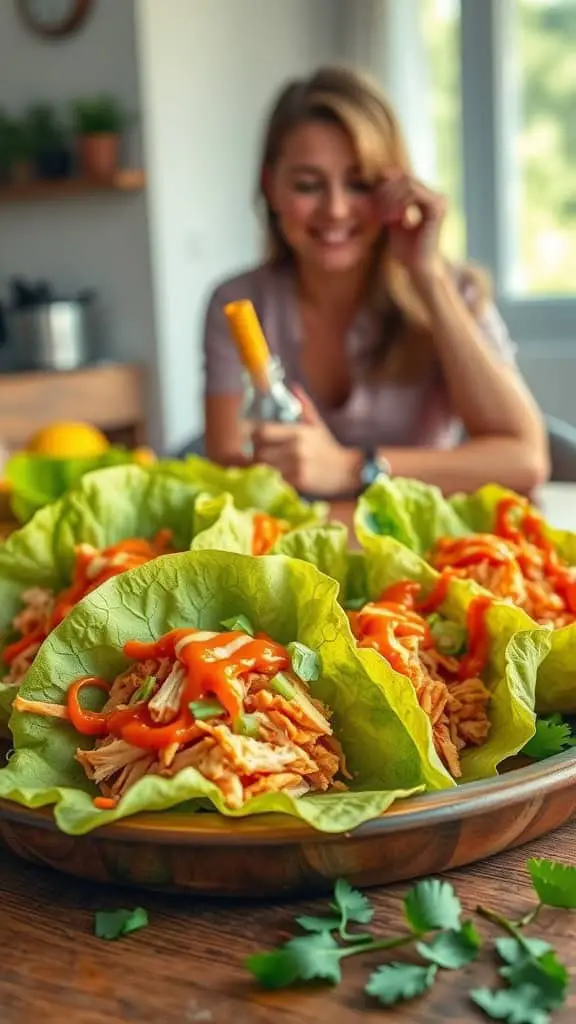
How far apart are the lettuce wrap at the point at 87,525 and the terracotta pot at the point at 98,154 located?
8.98ft

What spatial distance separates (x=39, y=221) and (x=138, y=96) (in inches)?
22.3

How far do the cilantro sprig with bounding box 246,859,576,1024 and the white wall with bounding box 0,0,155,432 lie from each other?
11.2 ft

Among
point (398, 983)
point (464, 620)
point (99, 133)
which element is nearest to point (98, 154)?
point (99, 133)

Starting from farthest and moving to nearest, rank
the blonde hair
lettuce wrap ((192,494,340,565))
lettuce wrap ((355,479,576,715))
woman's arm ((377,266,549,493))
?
1. the blonde hair
2. woman's arm ((377,266,549,493))
3. lettuce wrap ((355,479,576,715))
4. lettuce wrap ((192,494,340,565))

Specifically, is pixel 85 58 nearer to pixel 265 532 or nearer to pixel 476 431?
pixel 476 431

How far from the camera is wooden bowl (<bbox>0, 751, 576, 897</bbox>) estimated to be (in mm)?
672

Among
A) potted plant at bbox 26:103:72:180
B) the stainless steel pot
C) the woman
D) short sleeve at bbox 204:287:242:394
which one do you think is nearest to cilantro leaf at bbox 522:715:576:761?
the woman

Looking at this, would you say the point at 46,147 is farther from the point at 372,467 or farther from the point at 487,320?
the point at 372,467

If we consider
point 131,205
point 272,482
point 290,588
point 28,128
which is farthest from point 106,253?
point 290,588

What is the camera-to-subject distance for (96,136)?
12.3 ft

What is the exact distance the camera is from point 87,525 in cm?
119

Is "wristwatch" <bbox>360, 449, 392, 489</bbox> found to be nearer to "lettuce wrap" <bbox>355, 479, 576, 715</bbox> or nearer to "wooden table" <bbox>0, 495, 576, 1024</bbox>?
"lettuce wrap" <bbox>355, 479, 576, 715</bbox>

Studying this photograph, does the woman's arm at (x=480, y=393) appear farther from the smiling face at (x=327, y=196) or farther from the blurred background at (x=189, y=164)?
the blurred background at (x=189, y=164)

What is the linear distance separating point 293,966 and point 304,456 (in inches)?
46.7
